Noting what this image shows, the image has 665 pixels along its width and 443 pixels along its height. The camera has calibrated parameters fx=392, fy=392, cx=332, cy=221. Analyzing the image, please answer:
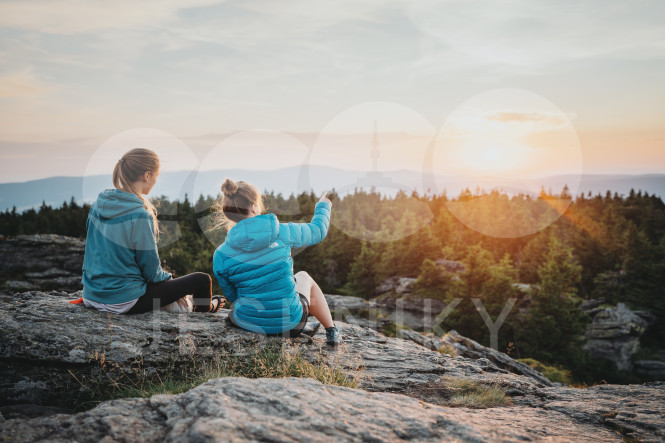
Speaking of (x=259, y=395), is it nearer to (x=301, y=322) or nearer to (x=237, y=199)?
(x=301, y=322)

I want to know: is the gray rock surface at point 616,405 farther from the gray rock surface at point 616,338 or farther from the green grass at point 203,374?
the gray rock surface at point 616,338

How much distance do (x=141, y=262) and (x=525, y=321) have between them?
40406 mm

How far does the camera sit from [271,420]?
3.20 m

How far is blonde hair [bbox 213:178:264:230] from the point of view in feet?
17.7

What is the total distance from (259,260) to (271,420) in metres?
2.58

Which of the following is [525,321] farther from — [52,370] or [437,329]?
[52,370]

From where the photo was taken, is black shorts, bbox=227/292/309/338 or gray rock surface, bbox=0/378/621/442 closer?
gray rock surface, bbox=0/378/621/442

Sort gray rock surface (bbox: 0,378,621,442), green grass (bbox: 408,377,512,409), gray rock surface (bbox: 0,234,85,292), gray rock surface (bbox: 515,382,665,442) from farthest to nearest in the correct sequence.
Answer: gray rock surface (bbox: 0,234,85,292) < green grass (bbox: 408,377,512,409) < gray rock surface (bbox: 515,382,665,442) < gray rock surface (bbox: 0,378,621,442)

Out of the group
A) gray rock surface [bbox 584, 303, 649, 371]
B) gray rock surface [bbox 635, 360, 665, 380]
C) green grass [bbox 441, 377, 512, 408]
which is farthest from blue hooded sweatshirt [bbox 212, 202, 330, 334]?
gray rock surface [bbox 635, 360, 665, 380]

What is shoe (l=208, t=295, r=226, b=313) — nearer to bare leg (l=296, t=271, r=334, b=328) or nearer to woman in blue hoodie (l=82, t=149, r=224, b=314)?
woman in blue hoodie (l=82, t=149, r=224, b=314)

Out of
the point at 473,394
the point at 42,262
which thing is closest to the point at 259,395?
the point at 473,394

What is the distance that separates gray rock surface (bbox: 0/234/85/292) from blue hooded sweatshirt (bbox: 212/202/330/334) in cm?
2904

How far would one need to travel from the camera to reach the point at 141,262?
5.48 metres

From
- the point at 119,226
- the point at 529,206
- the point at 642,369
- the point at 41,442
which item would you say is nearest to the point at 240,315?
the point at 119,226
